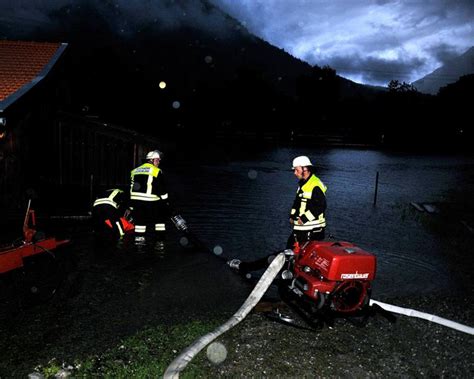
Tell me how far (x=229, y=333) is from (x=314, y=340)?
3.34 feet

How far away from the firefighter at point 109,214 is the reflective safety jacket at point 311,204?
12.1 ft

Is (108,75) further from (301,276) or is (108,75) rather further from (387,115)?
(301,276)

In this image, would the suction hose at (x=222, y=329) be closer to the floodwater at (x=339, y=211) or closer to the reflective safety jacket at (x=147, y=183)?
the floodwater at (x=339, y=211)

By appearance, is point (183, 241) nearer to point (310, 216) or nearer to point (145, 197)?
point (145, 197)

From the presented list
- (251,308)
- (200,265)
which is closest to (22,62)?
(200,265)

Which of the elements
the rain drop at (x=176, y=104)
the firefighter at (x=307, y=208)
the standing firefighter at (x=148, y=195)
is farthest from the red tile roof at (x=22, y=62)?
the rain drop at (x=176, y=104)

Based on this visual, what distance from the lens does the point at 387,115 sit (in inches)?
2660

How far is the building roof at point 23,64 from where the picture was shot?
1038 centimetres

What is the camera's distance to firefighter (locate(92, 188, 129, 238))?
8.27 metres

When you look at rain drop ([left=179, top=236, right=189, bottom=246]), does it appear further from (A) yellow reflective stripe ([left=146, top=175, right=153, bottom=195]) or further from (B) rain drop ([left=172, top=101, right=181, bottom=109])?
(B) rain drop ([left=172, top=101, right=181, bottom=109])

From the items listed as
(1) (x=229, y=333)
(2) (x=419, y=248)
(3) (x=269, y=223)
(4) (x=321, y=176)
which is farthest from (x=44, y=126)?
(4) (x=321, y=176)

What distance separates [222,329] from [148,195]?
4.11 m

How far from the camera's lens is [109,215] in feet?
27.4

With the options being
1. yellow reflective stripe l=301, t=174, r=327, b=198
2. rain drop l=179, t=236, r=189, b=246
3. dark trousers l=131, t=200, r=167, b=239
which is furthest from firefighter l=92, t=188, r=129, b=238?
yellow reflective stripe l=301, t=174, r=327, b=198
